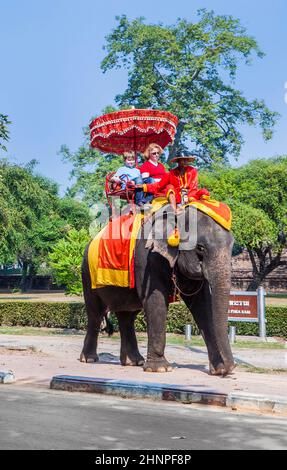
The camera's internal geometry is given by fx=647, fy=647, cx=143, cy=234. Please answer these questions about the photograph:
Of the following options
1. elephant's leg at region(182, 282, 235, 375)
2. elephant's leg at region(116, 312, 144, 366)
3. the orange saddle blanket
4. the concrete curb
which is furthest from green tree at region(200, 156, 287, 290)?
the concrete curb

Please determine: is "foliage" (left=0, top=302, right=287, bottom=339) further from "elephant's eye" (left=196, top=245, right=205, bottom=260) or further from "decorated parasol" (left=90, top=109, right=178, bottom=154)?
"elephant's eye" (left=196, top=245, right=205, bottom=260)

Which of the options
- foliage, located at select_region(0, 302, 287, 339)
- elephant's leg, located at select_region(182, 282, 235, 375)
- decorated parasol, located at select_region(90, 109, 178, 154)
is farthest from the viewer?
foliage, located at select_region(0, 302, 287, 339)

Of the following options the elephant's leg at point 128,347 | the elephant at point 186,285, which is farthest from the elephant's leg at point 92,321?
the elephant at point 186,285

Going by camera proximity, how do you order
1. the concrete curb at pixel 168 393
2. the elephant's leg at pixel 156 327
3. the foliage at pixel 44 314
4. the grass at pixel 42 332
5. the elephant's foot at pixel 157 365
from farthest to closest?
the foliage at pixel 44 314 → the grass at pixel 42 332 → the elephant's foot at pixel 157 365 → the elephant's leg at pixel 156 327 → the concrete curb at pixel 168 393

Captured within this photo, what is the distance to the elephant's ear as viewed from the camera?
382 inches

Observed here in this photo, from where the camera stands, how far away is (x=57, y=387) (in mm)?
9094

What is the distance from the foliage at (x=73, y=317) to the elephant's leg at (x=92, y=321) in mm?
7978

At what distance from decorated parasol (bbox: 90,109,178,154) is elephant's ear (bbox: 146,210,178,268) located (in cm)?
221

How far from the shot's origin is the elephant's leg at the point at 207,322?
970cm

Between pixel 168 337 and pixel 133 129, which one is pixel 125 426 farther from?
pixel 168 337

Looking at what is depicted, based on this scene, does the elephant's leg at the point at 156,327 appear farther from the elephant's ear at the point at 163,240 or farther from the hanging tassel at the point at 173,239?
the hanging tassel at the point at 173,239
